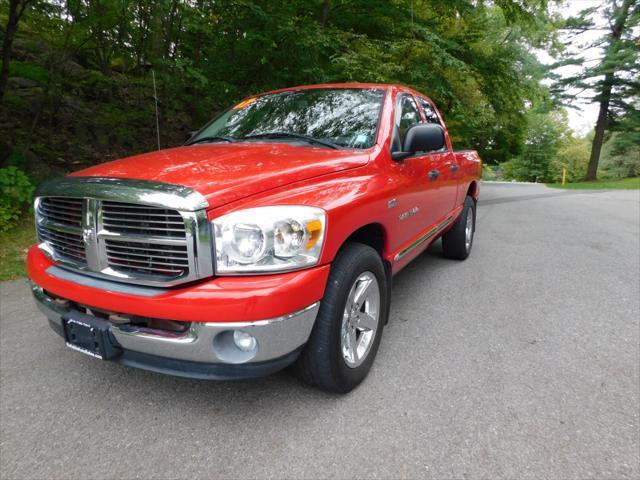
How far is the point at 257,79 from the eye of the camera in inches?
285

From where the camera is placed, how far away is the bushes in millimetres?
5113

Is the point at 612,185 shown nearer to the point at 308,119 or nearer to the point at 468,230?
the point at 468,230

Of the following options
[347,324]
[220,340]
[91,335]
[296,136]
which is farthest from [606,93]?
[91,335]

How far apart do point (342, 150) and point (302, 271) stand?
3.27ft

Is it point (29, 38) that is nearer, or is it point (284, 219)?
point (284, 219)

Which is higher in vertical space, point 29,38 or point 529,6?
point 529,6

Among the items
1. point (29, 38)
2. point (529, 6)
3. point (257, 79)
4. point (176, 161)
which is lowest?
point (176, 161)

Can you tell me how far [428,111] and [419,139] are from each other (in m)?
1.63

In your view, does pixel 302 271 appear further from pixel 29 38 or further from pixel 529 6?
pixel 529 6

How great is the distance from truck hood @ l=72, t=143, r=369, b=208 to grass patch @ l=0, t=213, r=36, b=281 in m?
2.85

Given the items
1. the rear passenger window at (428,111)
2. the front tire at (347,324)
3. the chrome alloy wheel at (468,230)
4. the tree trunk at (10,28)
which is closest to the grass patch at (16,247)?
the tree trunk at (10,28)

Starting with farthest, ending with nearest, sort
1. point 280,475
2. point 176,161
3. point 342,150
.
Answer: point 342,150 → point 176,161 → point 280,475

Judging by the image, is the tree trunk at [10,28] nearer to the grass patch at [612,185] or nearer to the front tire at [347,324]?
the front tire at [347,324]

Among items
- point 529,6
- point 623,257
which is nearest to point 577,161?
point 529,6
